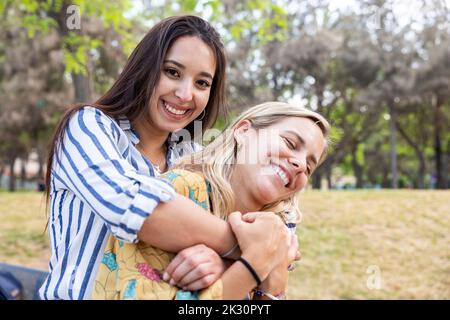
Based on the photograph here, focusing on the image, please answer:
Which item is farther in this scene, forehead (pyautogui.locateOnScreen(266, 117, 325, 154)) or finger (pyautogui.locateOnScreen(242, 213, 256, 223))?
forehead (pyautogui.locateOnScreen(266, 117, 325, 154))

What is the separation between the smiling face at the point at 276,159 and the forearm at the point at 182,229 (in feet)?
0.86

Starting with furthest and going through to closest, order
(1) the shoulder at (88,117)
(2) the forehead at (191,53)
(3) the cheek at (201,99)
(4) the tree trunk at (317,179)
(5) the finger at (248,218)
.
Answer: (4) the tree trunk at (317,179), (3) the cheek at (201,99), (2) the forehead at (191,53), (1) the shoulder at (88,117), (5) the finger at (248,218)

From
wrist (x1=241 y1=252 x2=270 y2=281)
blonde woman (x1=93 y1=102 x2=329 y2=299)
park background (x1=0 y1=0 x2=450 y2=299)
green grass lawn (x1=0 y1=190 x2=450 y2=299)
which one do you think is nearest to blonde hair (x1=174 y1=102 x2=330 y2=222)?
blonde woman (x1=93 y1=102 x2=329 y2=299)

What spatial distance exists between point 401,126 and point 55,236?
21690 mm

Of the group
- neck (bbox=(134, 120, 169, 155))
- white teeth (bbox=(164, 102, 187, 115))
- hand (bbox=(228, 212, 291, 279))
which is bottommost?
hand (bbox=(228, 212, 291, 279))

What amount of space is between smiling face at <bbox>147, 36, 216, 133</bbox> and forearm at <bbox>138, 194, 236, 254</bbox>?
0.51m

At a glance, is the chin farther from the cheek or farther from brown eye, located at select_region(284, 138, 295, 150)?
the cheek

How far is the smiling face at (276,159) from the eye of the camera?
4.68 ft

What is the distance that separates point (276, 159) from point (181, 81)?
438mm

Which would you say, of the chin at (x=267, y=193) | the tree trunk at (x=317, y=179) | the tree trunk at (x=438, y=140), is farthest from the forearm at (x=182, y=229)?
the tree trunk at (x=438, y=140)

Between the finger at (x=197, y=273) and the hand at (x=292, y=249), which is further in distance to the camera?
the hand at (x=292, y=249)

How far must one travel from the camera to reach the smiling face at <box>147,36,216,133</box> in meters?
1.55

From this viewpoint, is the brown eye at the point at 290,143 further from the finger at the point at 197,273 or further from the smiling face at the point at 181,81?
the finger at the point at 197,273

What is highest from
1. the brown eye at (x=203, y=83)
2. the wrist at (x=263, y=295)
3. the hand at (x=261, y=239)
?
the brown eye at (x=203, y=83)
